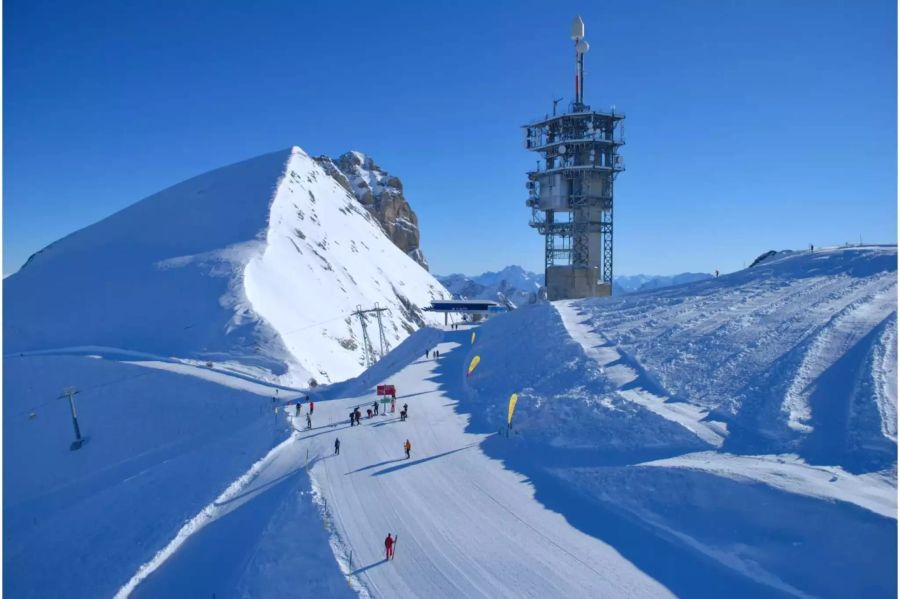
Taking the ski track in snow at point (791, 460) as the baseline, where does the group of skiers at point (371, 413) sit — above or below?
below

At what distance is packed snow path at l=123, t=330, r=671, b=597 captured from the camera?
48.8ft

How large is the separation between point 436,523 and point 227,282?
41399 mm

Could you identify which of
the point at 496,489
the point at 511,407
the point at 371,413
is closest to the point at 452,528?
the point at 496,489

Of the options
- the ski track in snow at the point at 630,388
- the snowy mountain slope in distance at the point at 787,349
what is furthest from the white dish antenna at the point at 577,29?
the ski track in snow at the point at 630,388

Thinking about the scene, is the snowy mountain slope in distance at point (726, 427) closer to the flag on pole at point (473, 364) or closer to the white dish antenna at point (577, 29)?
the flag on pole at point (473, 364)

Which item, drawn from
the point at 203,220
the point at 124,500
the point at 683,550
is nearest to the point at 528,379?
the point at 683,550

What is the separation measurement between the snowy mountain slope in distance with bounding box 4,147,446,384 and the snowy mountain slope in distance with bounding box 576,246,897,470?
25.7m

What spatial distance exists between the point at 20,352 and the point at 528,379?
44.3 m

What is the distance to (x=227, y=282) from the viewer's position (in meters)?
52.9

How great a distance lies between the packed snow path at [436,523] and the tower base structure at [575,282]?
1173 inches

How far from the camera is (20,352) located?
1905 inches

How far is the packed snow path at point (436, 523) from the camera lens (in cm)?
1487

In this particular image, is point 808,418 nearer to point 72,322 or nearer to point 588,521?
point 588,521

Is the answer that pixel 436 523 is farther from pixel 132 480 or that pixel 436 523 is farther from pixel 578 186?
pixel 578 186
